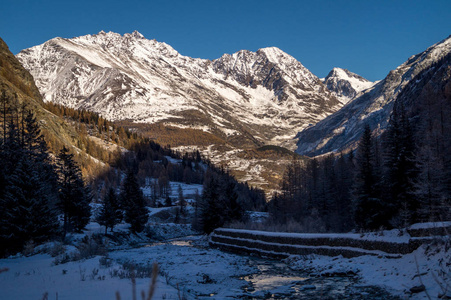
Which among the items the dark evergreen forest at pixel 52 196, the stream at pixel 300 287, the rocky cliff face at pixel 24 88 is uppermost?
the rocky cliff face at pixel 24 88

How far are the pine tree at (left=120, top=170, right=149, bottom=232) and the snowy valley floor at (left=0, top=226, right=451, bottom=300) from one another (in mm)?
36926

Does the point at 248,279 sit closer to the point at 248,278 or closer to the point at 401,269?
the point at 248,278

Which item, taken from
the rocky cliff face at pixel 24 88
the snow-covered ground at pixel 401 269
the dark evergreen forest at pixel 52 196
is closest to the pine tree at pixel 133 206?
the dark evergreen forest at pixel 52 196

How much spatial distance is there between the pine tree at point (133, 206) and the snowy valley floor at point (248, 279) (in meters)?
36.9

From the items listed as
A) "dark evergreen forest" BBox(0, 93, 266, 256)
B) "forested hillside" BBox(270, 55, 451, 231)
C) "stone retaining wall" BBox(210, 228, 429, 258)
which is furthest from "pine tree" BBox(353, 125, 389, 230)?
"dark evergreen forest" BBox(0, 93, 266, 256)

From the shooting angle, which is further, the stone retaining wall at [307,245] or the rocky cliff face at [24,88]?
the rocky cliff face at [24,88]

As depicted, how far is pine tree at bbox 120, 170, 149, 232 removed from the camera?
56.1 m

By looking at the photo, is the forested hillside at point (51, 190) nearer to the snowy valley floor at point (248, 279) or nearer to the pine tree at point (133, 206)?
the pine tree at point (133, 206)

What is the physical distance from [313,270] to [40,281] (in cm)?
1338

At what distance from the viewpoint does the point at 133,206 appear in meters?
56.4

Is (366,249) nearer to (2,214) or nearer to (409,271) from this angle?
(409,271)

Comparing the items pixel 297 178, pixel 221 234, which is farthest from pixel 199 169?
pixel 221 234

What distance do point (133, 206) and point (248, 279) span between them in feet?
141

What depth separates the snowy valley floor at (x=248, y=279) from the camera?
928 cm
